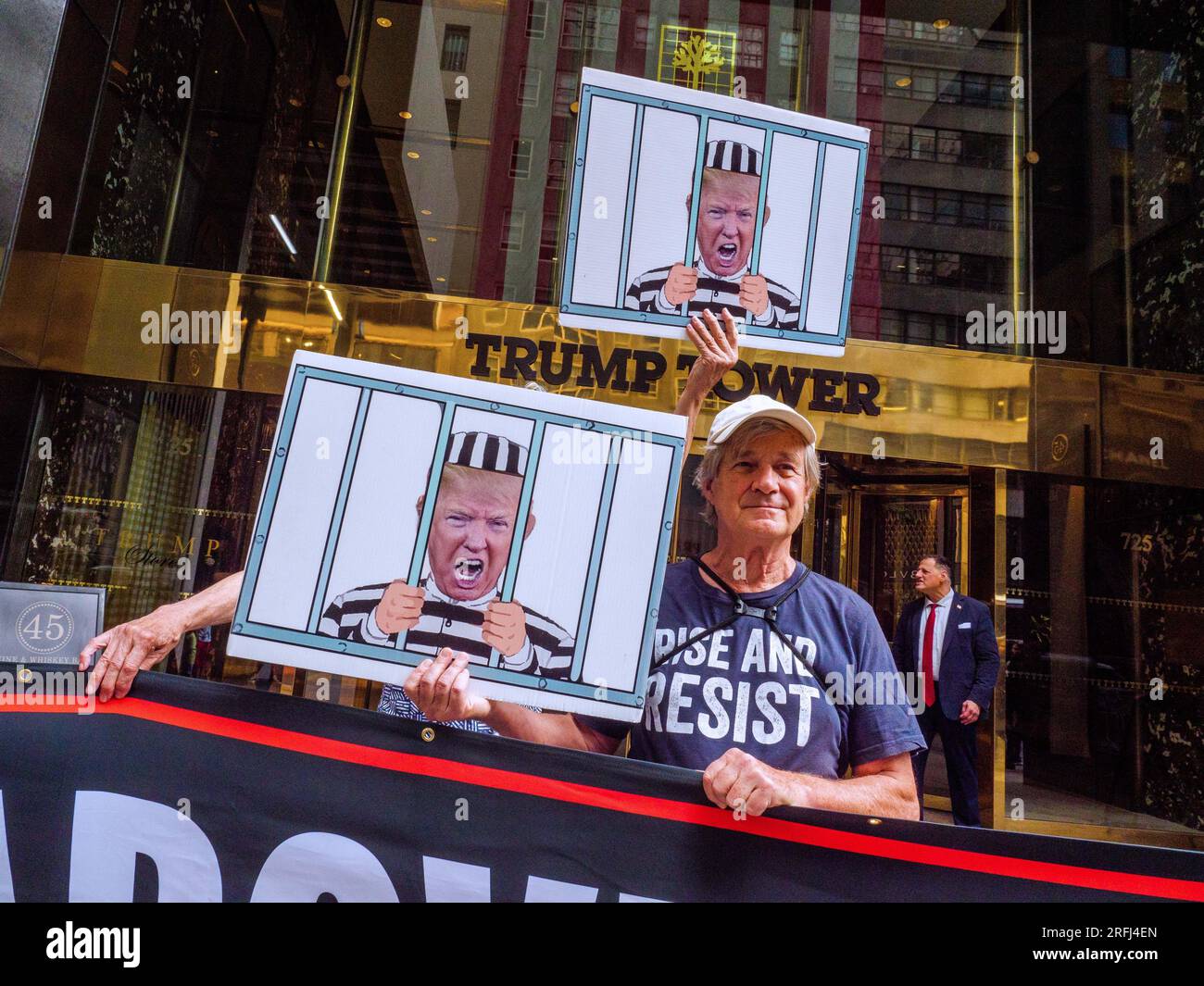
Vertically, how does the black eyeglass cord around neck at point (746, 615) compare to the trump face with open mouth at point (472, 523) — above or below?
below

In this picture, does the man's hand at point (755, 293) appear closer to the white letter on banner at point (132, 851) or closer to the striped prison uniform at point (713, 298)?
the striped prison uniform at point (713, 298)

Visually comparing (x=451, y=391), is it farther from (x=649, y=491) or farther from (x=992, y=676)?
(x=992, y=676)

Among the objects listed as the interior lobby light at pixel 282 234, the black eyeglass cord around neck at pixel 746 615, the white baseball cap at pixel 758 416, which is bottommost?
the black eyeglass cord around neck at pixel 746 615

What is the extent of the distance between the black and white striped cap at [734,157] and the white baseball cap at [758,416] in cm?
88

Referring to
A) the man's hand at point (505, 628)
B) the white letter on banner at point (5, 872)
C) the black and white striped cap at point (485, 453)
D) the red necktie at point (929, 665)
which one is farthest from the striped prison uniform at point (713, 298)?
the red necktie at point (929, 665)

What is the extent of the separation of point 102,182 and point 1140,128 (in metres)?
8.28

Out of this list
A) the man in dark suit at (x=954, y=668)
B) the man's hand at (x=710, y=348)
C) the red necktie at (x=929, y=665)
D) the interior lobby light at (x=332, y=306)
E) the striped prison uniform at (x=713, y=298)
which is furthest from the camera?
the interior lobby light at (x=332, y=306)

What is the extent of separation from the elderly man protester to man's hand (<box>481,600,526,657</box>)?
0.29 ft

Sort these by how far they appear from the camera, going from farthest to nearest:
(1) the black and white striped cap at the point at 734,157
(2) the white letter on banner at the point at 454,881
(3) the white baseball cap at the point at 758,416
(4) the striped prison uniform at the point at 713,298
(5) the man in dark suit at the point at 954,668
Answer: (5) the man in dark suit at the point at 954,668 < (1) the black and white striped cap at the point at 734,157 < (4) the striped prison uniform at the point at 713,298 < (3) the white baseball cap at the point at 758,416 < (2) the white letter on banner at the point at 454,881

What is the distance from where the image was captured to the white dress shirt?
5496 millimetres

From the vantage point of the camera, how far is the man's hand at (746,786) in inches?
64.2

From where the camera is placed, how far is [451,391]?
187 cm
